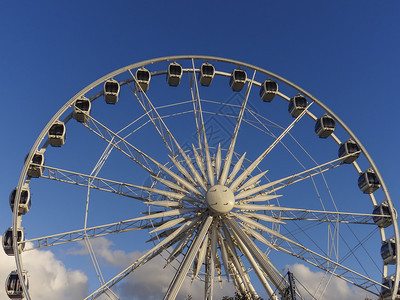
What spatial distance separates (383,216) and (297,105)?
8.09m

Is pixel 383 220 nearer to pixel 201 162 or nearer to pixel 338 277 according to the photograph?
pixel 338 277

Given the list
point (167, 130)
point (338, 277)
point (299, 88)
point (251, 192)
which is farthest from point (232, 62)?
point (338, 277)

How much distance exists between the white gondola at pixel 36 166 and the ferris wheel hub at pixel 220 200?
8571 mm

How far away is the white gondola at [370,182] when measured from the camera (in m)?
26.7

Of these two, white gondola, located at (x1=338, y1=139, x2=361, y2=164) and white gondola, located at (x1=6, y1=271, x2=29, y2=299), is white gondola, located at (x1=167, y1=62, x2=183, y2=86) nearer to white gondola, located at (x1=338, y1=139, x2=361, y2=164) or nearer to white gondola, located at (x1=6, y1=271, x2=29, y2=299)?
white gondola, located at (x1=338, y1=139, x2=361, y2=164)

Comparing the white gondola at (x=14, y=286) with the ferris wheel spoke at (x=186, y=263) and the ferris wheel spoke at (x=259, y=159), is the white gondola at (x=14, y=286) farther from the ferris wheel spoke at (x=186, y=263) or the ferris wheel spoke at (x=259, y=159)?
the ferris wheel spoke at (x=259, y=159)

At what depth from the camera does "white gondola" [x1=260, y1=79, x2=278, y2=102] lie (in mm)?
27853

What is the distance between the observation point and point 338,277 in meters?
23.3

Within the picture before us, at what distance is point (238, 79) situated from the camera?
90.5ft

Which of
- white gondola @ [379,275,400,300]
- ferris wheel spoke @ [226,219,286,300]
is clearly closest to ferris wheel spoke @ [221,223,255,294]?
ferris wheel spoke @ [226,219,286,300]

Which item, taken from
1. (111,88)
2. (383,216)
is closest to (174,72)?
(111,88)

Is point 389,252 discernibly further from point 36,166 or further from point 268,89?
point 36,166

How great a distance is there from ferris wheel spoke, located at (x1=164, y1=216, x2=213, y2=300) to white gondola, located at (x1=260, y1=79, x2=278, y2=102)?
987 cm

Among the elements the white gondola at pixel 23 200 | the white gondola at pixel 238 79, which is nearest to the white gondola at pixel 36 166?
the white gondola at pixel 23 200
